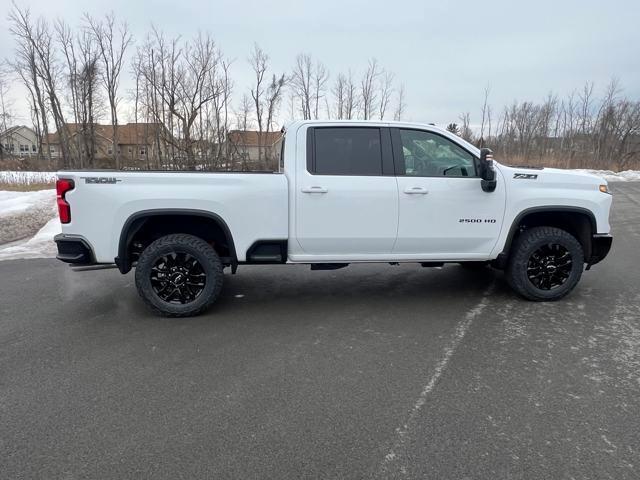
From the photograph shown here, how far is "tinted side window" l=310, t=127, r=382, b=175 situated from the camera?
185 inches

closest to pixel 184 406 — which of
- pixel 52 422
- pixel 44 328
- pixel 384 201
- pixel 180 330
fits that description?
pixel 52 422

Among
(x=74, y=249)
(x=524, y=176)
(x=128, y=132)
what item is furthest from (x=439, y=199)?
(x=128, y=132)

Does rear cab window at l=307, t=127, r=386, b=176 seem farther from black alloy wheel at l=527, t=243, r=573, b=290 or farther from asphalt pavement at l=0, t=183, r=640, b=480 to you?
black alloy wheel at l=527, t=243, r=573, b=290

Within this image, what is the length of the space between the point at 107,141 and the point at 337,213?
5634 cm

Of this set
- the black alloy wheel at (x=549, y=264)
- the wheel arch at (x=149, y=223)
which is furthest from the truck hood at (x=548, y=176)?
the wheel arch at (x=149, y=223)

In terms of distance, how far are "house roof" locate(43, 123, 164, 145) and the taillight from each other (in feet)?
128

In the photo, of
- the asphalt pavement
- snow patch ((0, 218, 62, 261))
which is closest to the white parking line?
the asphalt pavement

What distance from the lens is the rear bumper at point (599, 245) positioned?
16.6 ft

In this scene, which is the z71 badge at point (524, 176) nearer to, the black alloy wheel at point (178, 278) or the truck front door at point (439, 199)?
the truck front door at point (439, 199)

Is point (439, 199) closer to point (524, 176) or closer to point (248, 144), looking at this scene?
point (524, 176)

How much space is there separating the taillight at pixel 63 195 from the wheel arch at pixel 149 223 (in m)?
0.54

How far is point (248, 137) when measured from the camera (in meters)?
42.8

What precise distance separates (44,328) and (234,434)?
2.78 meters

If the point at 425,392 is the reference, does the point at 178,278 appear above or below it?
above
